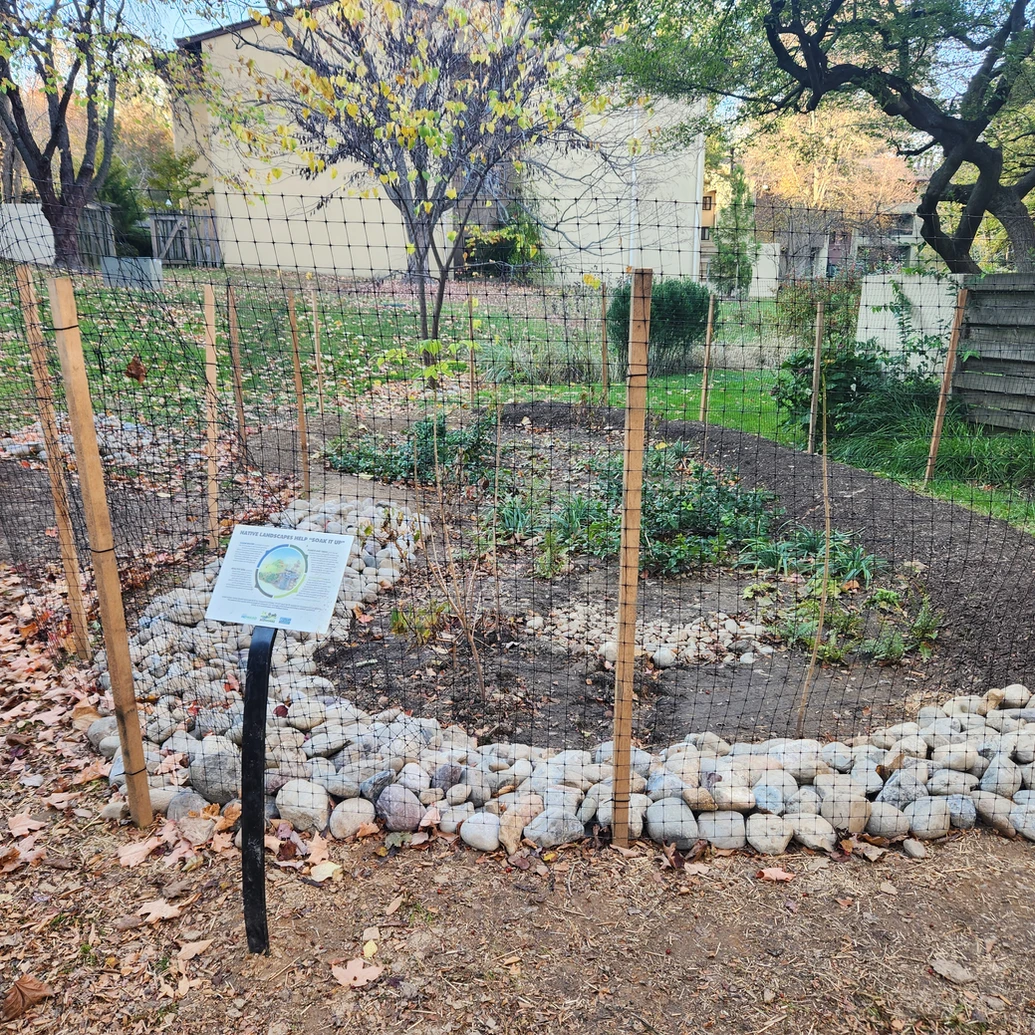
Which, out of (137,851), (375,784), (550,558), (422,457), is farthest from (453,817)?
(422,457)

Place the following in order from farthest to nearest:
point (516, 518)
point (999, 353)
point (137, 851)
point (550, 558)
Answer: point (999, 353) < point (516, 518) < point (550, 558) < point (137, 851)

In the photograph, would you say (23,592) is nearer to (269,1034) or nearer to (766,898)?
(269,1034)

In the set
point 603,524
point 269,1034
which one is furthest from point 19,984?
point 603,524

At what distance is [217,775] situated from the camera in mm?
3135

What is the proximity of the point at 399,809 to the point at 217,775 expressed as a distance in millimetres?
761

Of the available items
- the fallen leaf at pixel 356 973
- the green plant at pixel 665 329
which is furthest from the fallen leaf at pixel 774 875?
the green plant at pixel 665 329

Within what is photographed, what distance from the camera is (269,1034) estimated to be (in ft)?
7.18

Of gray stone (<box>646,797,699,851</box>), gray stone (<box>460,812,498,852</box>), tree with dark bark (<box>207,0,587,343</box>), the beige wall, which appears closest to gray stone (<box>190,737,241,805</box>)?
gray stone (<box>460,812,498,852</box>)

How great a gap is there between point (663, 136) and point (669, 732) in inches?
407

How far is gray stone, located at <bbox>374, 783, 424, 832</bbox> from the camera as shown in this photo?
2.98 meters

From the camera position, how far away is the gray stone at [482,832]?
2.89 metres

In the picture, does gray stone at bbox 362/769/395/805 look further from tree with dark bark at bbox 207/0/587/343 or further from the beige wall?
the beige wall

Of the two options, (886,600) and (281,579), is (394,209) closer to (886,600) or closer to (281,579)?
(886,600)

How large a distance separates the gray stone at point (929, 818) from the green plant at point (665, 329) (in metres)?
8.58
